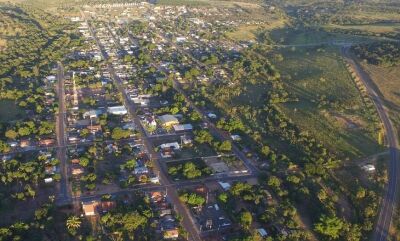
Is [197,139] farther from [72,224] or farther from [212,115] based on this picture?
[72,224]

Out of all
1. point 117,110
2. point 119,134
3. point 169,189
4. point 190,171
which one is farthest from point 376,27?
point 169,189

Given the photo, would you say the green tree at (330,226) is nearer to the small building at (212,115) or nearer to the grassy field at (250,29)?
the small building at (212,115)

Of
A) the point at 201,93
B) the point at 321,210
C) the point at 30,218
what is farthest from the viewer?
the point at 201,93

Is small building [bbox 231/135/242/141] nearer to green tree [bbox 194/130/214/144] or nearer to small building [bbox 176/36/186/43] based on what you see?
green tree [bbox 194/130/214/144]

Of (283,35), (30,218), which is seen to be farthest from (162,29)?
(30,218)

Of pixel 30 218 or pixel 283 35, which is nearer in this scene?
pixel 30 218

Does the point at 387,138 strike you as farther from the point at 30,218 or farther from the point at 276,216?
the point at 30,218
